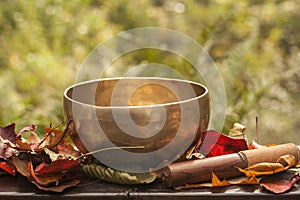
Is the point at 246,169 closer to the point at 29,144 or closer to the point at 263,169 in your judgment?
the point at 263,169

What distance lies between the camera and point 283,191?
35.2 inches

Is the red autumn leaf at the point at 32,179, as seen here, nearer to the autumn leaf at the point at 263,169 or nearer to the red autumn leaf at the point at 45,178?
the red autumn leaf at the point at 45,178

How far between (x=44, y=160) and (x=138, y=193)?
0.61ft

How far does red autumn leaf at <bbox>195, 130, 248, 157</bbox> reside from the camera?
1.00m

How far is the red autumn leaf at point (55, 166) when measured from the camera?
919mm

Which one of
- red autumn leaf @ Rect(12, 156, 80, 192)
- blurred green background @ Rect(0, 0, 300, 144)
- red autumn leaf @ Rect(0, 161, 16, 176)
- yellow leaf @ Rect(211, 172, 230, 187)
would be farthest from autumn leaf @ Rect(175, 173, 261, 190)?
blurred green background @ Rect(0, 0, 300, 144)

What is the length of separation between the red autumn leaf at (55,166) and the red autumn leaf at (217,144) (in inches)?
9.5

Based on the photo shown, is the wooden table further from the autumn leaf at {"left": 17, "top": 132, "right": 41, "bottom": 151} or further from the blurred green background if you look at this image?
the blurred green background

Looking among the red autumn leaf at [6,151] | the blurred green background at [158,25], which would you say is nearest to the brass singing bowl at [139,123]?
the red autumn leaf at [6,151]

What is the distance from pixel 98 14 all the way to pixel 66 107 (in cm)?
184

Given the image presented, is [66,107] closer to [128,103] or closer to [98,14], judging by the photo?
[128,103]

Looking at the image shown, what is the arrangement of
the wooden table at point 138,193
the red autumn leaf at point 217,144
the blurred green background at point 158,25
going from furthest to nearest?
the blurred green background at point 158,25 < the red autumn leaf at point 217,144 < the wooden table at point 138,193

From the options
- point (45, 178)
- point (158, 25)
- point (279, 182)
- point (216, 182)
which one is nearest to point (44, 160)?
point (45, 178)

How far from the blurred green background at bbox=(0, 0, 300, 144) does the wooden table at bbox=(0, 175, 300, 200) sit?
1.34 meters
